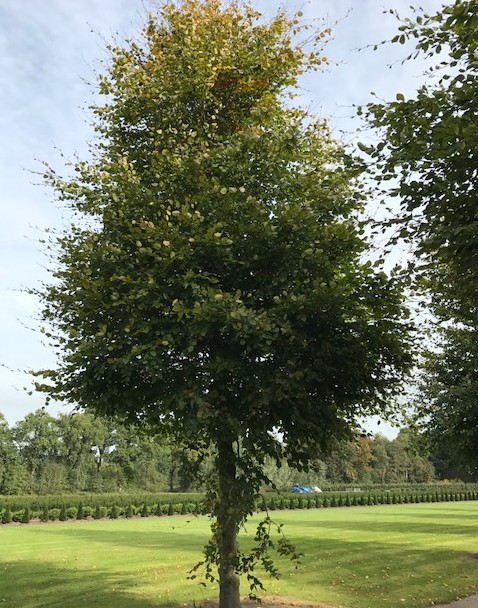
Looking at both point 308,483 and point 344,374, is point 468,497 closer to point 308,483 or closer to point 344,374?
point 308,483

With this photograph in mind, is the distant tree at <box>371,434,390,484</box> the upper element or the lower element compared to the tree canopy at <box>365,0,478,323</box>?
lower

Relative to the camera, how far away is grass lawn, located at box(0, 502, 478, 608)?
10.6 m

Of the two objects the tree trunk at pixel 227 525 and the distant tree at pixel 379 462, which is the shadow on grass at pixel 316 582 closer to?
the tree trunk at pixel 227 525

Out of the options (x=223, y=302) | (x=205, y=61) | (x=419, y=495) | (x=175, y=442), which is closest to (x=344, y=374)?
(x=223, y=302)

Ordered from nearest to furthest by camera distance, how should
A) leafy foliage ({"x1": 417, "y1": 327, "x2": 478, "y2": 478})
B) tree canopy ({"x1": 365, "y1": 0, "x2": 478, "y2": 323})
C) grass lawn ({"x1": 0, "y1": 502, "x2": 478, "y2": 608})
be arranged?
1. tree canopy ({"x1": 365, "y1": 0, "x2": 478, "y2": 323})
2. grass lawn ({"x1": 0, "y1": 502, "x2": 478, "y2": 608})
3. leafy foliage ({"x1": 417, "y1": 327, "x2": 478, "y2": 478})

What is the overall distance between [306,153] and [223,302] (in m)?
3.64

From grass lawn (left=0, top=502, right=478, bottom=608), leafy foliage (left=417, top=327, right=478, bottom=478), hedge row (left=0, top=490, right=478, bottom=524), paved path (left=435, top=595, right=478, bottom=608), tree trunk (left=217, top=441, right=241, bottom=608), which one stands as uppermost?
leafy foliage (left=417, top=327, right=478, bottom=478)

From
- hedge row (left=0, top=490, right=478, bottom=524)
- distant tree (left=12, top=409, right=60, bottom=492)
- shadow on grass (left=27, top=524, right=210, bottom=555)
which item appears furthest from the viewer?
distant tree (left=12, top=409, right=60, bottom=492)

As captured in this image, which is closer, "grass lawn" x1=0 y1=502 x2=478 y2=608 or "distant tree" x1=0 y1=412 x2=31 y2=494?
"grass lawn" x1=0 y1=502 x2=478 y2=608

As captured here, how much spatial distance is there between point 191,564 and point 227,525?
9.10 meters

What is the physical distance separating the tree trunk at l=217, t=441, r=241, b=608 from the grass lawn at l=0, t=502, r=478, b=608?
0.63 m

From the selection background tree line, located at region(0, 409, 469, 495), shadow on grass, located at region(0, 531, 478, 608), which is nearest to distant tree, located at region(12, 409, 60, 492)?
background tree line, located at region(0, 409, 469, 495)

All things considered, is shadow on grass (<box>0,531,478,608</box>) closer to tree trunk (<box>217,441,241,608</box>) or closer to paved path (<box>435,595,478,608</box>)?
paved path (<box>435,595,478,608</box>)

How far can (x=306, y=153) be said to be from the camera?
346 inches
